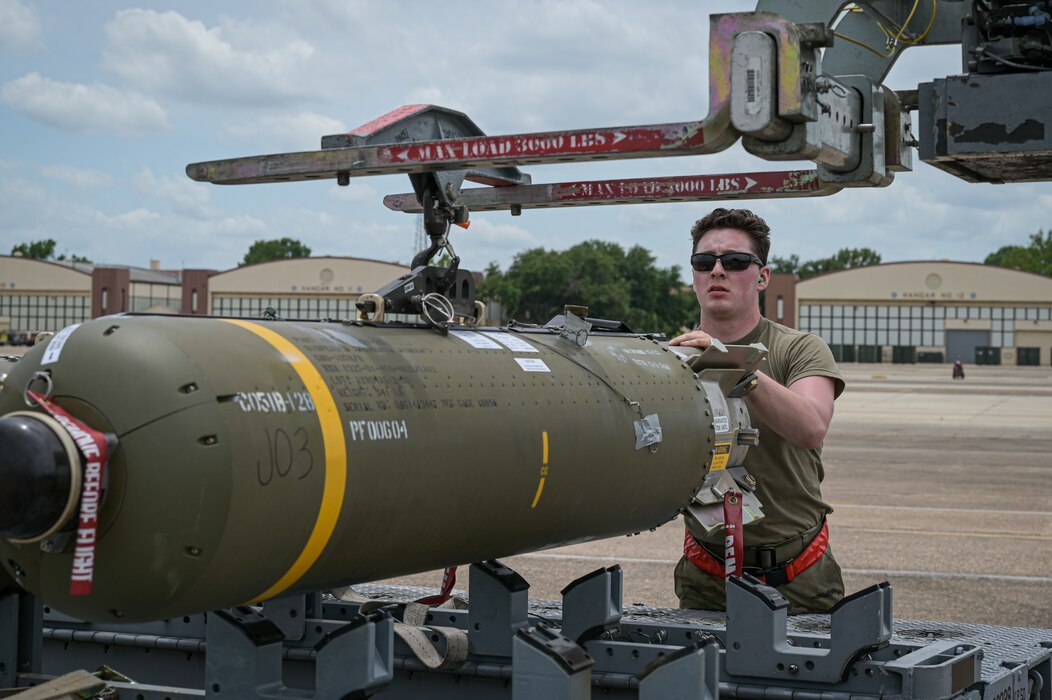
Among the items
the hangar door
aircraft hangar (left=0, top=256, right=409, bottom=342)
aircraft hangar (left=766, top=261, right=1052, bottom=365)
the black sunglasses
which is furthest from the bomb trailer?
the hangar door

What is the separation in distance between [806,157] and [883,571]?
25.8 feet

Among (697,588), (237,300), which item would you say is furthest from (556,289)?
(697,588)

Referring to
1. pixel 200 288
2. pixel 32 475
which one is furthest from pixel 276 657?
pixel 200 288

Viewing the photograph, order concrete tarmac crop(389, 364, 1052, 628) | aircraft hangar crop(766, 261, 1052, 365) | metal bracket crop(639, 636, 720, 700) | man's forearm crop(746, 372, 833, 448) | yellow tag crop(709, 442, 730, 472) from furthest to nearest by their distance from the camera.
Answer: aircraft hangar crop(766, 261, 1052, 365), concrete tarmac crop(389, 364, 1052, 628), yellow tag crop(709, 442, 730, 472), man's forearm crop(746, 372, 833, 448), metal bracket crop(639, 636, 720, 700)

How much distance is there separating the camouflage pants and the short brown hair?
1.46m

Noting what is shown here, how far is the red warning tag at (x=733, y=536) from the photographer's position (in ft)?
18.4

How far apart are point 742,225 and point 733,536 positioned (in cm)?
146

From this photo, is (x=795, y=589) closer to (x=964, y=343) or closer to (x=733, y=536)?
(x=733, y=536)

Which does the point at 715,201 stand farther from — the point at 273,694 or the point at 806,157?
the point at 273,694

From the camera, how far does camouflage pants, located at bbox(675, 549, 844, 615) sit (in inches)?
237

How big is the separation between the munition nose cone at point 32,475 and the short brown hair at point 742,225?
11.6ft

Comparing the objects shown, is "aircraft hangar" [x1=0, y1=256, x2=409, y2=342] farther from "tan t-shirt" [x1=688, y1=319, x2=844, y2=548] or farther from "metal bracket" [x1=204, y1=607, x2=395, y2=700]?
"metal bracket" [x1=204, y1=607, x2=395, y2=700]

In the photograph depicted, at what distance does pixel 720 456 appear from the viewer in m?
5.77

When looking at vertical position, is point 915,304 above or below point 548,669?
above
